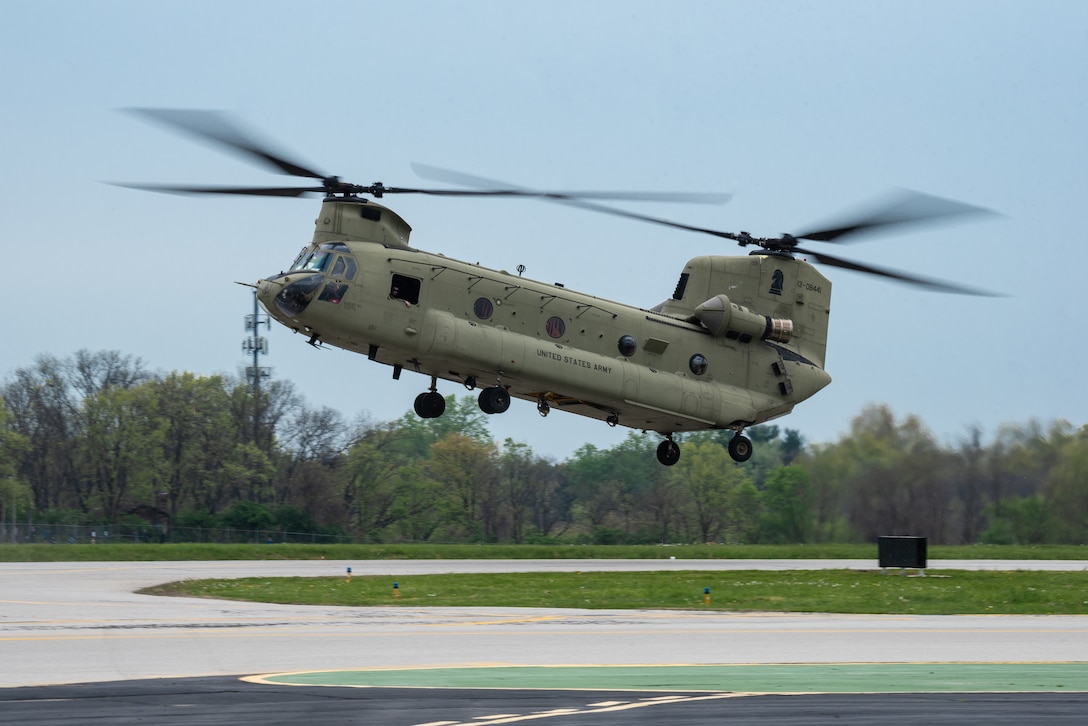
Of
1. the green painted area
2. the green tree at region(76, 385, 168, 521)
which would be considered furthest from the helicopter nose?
the green tree at region(76, 385, 168, 521)

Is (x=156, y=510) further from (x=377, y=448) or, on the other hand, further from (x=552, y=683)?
(x=552, y=683)

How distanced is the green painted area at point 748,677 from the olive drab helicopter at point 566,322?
1387cm

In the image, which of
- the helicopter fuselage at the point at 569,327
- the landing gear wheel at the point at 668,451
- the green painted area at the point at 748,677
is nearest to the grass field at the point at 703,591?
the landing gear wheel at the point at 668,451

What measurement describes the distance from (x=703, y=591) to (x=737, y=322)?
9.42 m

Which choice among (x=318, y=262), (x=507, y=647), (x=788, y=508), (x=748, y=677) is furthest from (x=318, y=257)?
(x=788, y=508)

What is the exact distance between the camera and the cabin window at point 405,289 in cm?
3233

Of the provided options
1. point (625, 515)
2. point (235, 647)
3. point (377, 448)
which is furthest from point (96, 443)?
point (235, 647)

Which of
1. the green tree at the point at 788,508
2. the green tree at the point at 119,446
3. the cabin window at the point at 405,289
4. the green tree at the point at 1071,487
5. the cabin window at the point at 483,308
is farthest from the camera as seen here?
the green tree at the point at 119,446

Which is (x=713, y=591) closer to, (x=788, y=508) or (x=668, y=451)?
(x=668, y=451)

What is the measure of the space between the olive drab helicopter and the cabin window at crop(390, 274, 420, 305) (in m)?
0.02

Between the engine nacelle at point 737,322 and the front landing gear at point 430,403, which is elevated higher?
the engine nacelle at point 737,322

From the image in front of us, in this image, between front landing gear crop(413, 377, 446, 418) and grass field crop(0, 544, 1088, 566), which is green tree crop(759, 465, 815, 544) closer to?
grass field crop(0, 544, 1088, 566)

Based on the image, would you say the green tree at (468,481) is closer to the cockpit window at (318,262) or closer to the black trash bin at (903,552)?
the black trash bin at (903,552)

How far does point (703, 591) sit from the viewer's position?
3089cm
